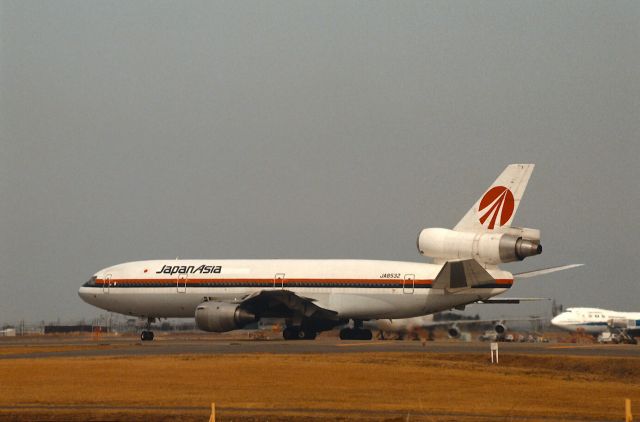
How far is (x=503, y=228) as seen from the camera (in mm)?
54719

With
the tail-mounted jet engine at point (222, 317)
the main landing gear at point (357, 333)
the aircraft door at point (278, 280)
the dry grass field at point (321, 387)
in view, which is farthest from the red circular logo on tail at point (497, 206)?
the dry grass field at point (321, 387)

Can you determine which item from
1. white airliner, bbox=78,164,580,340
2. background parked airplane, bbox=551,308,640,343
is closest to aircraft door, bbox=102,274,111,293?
white airliner, bbox=78,164,580,340

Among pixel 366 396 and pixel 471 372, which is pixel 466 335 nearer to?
pixel 471 372

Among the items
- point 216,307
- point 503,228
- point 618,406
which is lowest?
point 618,406

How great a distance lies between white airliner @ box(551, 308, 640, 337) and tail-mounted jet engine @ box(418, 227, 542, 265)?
35731 mm

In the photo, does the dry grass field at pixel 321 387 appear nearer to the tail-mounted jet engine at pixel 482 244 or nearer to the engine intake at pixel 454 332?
the tail-mounted jet engine at pixel 482 244

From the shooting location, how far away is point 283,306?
5838 cm

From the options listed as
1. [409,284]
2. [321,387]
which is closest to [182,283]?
[409,284]

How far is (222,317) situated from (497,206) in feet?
50.0

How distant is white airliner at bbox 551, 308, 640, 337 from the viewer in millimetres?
88863

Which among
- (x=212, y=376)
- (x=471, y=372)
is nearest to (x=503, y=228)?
(x=471, y=372)

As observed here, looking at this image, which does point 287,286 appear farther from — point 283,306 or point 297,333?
point 297,333

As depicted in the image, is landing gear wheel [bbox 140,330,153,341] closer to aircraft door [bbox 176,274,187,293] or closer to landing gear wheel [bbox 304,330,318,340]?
aircraft door [bbox 176,274,187,293]

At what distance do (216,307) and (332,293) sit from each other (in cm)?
626
